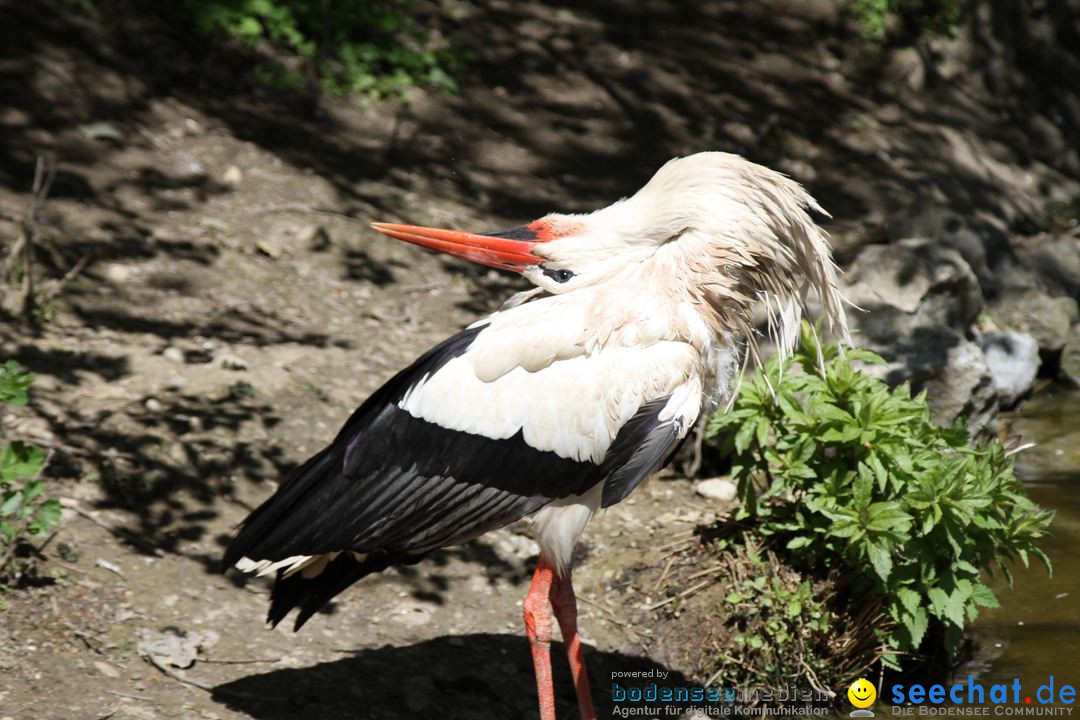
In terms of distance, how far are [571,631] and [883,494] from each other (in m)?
1.25

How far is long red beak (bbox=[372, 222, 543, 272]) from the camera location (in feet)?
12.8

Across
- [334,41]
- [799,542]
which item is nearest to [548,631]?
[799,542]

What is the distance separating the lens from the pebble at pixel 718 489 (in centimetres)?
534

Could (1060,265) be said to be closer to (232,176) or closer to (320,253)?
(320,253)

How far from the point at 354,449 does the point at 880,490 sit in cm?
190

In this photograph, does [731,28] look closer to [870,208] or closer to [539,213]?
[870,208]

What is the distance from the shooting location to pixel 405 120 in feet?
28.3

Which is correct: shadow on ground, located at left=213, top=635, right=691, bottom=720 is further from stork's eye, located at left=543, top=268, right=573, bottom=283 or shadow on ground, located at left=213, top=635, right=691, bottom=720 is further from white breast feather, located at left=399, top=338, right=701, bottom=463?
stork's eye, located at left=543, top=268, right=573, bottom=283

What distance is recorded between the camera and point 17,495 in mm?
3982

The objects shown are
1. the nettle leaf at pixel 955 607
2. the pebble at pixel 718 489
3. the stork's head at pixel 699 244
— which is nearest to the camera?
the stork's head at pixel 699 244

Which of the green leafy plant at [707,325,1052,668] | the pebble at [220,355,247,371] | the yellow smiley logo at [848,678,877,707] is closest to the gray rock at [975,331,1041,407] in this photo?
the green leafy plant at [707,325,1052,668]

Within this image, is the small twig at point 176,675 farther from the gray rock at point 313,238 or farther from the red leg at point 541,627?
the gray rock at point 313,238

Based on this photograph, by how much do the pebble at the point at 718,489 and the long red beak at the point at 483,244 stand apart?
193cm

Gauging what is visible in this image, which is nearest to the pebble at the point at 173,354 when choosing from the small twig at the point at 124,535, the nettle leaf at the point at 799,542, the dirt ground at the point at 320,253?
the dirt ground at the point at 320,253
